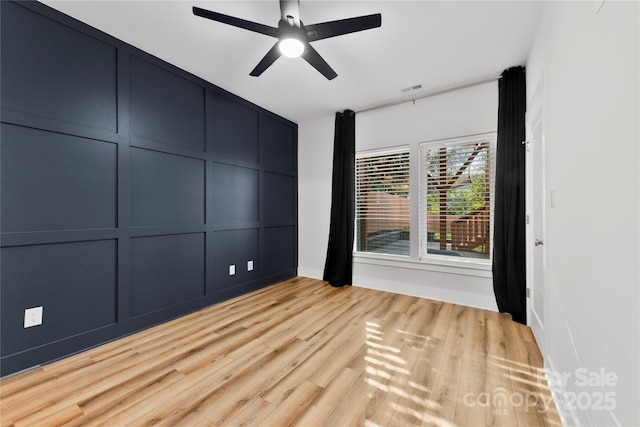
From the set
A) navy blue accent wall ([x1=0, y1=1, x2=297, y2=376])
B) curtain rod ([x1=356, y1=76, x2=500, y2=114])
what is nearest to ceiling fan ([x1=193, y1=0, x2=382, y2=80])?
navy blue accent wall ([x1=0, y1=1, x2=297, y2=376])

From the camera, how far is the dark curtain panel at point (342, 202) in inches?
162

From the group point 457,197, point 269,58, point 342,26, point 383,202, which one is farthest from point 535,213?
point 269,58

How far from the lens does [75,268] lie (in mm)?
2225

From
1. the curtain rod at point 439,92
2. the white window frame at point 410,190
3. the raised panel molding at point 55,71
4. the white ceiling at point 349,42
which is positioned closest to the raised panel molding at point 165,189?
the raised panel molding at point 55,71

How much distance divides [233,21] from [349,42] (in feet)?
3.59

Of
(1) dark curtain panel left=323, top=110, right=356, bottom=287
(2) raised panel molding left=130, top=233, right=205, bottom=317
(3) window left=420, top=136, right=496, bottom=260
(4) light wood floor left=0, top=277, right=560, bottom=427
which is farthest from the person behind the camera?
(1) dark curtain panel left=323, top=110, right=356, bottom=287

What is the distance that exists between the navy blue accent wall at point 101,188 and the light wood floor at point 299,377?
0.39 meters

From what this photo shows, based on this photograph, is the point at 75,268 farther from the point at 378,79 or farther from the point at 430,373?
the point at 378,79

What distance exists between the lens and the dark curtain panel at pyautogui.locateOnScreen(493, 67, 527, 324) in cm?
280

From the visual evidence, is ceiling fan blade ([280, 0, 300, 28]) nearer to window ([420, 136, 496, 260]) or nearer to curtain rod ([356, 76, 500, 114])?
curtain rod ([356, 76, 500, 114])

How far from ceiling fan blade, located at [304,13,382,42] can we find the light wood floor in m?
2.50

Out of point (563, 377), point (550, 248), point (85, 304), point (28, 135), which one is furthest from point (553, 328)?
point (28, 135)

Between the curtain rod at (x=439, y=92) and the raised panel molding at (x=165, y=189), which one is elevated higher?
the curtain rod at (x=439, y=92)

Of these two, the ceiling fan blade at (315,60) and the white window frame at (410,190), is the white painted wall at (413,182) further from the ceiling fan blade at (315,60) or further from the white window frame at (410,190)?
the ceiling fan blade at (315,60)
